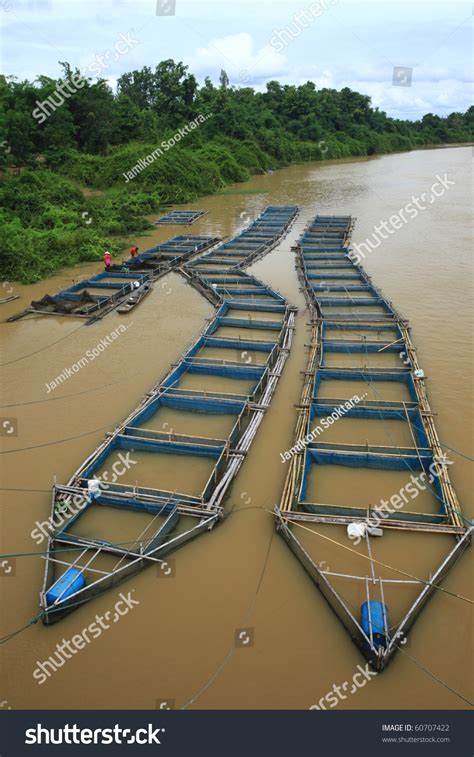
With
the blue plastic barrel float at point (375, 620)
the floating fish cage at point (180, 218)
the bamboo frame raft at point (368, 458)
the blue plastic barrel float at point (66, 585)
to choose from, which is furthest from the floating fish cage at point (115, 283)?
the blue plastic barrel float at point (375, 620)

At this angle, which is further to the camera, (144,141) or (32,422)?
(144,141)

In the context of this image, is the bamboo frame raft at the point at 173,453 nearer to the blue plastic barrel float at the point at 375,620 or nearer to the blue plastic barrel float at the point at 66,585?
the blue plastic barrel float at the point at 66,585

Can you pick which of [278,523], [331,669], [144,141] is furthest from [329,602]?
[144,141]

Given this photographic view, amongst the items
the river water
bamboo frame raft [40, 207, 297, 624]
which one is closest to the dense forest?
the river water

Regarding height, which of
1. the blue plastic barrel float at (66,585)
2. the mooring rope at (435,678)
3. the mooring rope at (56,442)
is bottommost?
the mooring rope at (435,678)

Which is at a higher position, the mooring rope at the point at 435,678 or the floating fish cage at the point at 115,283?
the floating fish cage at the point at 115,283
